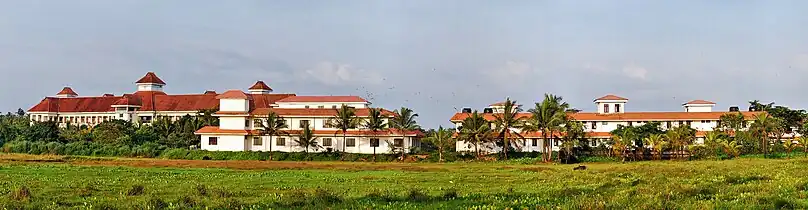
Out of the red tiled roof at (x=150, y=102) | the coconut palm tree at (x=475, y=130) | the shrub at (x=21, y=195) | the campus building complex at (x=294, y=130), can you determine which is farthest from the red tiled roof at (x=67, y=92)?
the shrub at (x=21, y=195)

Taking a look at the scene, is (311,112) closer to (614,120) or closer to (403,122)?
(403,122)

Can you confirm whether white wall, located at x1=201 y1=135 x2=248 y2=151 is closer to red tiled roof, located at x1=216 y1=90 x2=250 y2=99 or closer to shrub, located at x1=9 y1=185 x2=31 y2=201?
red tiled roof, located at x1=216 y1=90 x2=250 y2=99

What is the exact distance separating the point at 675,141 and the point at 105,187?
145 feet

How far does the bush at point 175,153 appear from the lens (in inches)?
2475

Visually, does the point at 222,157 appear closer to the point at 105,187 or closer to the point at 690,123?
the point at 105,187

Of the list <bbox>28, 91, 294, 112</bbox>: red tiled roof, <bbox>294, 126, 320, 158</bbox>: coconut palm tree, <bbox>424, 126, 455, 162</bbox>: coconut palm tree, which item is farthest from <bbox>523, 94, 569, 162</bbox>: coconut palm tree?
<bbox>28, 91, 294, 112</bbox>: red tiled roof

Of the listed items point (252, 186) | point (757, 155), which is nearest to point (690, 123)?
point (757, 155)

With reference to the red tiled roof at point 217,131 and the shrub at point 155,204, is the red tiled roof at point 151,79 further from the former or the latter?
the shrub at point 155,204

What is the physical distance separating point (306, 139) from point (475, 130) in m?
14.3

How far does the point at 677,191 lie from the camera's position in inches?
692

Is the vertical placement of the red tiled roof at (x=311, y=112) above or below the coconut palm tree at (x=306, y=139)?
above

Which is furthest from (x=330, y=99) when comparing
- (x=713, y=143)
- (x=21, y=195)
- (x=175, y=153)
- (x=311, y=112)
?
(x=21, y=195)

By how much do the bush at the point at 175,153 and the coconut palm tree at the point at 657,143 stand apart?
125ft

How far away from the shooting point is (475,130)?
59062 mm
